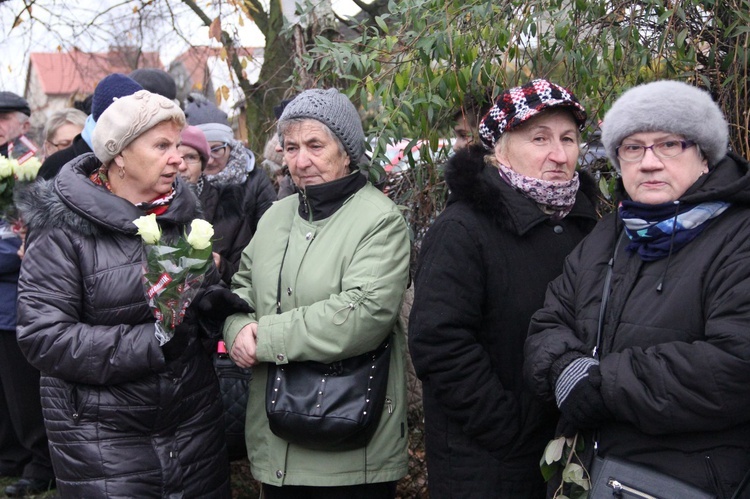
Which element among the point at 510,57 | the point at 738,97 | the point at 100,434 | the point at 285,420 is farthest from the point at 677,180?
the point at 100,434

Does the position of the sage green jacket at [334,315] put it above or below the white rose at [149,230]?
below

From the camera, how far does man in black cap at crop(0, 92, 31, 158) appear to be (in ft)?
18.5

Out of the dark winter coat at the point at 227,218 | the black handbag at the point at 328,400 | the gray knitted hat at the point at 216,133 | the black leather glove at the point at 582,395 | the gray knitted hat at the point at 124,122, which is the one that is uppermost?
the gray knitted hat at the point at 124,122

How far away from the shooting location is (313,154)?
336 centimetres

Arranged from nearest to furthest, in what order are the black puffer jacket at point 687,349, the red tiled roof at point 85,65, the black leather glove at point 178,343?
1. the black puffer jacket at point 687,349
2. the black leather glove at point 178,343
3. the red tiled roof at point 85,65

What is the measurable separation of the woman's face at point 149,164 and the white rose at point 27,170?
162 centimetres

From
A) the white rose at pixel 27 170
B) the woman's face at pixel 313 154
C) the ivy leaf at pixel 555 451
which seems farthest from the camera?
the white rose at pixel 27 170

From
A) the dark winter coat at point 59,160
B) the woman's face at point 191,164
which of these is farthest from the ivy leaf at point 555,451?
the dark winter coat at point 59,160

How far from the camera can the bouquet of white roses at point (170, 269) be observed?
295 cm

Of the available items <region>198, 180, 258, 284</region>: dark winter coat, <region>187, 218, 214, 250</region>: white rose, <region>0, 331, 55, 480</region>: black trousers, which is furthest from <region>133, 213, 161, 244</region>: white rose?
<region>0, 331, 55, 480</region>: black trousers

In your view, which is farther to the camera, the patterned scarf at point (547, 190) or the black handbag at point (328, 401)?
the black handbag at point (328, 401)

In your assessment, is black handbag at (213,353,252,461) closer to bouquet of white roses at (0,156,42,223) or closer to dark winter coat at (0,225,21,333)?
bouquet of white roses at (0,156,42,223)

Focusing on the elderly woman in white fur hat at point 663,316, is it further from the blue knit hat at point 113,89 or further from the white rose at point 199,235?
the blue knit hat at point 113,89

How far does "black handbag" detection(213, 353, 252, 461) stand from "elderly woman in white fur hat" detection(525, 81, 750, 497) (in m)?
1.70
